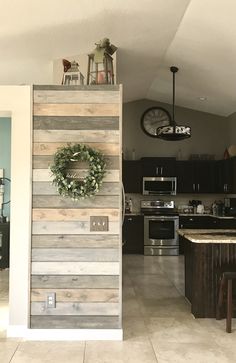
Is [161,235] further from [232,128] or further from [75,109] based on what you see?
[75,109]

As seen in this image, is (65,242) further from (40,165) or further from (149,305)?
(149,305)

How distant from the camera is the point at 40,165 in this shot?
333cm

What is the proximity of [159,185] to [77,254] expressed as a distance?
499cm

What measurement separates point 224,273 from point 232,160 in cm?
421

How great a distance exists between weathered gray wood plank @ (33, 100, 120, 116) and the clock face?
5125 mm

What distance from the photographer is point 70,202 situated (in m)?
3.32

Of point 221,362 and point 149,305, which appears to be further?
point 149,305

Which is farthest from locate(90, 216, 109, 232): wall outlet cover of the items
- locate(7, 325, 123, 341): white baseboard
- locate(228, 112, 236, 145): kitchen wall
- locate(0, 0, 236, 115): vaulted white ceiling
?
locate(228, 112, 236, 145): kitchen wall

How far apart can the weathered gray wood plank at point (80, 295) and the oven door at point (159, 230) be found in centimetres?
466

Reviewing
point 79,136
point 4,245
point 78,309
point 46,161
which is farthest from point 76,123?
point 4,245

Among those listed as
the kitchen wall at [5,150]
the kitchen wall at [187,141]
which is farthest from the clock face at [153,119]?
the kitchen wall at [5,150]

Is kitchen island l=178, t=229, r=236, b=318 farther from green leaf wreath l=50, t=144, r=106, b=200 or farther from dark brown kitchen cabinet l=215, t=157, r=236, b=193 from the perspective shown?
dark brown kitchen cabinet l=215, t=157, r=236, b=193

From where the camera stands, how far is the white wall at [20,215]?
3367mm

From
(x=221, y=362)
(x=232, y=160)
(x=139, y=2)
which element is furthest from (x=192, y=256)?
(x=232, y=160)
